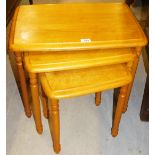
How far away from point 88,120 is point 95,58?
0.55 meters

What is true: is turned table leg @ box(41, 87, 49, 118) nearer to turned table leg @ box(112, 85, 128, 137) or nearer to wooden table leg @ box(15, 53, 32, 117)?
wooden table leg @ box(15, 53, 32, 117)

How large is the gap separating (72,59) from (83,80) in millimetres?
110

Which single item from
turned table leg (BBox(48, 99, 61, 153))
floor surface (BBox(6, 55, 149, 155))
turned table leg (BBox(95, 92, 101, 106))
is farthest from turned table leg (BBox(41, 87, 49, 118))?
turned table leg (BBox(95, 92, 101, 106))

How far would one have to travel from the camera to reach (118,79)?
1.17 m

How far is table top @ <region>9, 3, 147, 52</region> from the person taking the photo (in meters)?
1.10

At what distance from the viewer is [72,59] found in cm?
112

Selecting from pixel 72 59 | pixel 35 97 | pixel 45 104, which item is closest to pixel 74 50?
pixel 72 59

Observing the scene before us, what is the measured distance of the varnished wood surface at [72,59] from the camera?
109 centimetres

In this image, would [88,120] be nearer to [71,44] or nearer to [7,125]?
[7,125]

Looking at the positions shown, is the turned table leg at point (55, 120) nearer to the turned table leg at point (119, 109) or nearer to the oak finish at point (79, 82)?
the oak finish at point (79, 82)

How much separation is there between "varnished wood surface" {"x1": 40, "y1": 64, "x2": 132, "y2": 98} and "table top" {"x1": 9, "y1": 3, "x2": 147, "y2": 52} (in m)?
0.14

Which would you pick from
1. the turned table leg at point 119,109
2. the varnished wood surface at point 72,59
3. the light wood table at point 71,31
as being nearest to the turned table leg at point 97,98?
the turned table leg at point 119,109

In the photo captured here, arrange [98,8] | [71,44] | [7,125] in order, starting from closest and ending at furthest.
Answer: [71,44], [98,8], [7,125]
